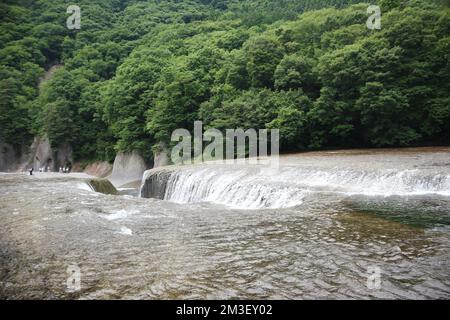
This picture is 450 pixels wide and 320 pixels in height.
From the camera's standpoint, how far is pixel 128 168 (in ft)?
142

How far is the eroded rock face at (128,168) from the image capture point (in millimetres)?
42000

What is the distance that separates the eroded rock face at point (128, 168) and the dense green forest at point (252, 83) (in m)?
1.00

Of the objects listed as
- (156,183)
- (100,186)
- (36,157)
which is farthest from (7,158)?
(156,183)

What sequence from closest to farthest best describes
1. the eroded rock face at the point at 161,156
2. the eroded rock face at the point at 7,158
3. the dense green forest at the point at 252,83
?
the dense green forest at the point at 252,83, the eroded rock face at the point at 161,156, the eroded rock face at the point at 7,158

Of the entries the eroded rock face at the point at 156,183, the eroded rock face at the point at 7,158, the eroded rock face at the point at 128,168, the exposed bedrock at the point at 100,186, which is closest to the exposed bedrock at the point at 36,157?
the eroded rock face at the point at 7,158

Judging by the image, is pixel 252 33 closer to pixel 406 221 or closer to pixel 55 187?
pixel 55 187

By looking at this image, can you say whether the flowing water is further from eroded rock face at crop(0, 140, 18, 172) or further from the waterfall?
eroded rock face at crop(0, 140, 18, 172)

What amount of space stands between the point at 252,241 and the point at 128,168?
35381 millimetres

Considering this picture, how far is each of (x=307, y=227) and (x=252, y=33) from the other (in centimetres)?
4269

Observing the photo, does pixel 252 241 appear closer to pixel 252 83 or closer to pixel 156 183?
pixel 156 183

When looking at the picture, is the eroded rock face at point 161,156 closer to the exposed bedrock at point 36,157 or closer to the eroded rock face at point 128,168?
the eroded rock face at point 128,168

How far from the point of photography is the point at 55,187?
22.0 m

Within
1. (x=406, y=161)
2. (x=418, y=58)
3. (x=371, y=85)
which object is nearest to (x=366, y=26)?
(x=418, y=58)

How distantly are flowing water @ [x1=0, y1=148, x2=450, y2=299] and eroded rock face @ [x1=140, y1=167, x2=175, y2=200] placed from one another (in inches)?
268
